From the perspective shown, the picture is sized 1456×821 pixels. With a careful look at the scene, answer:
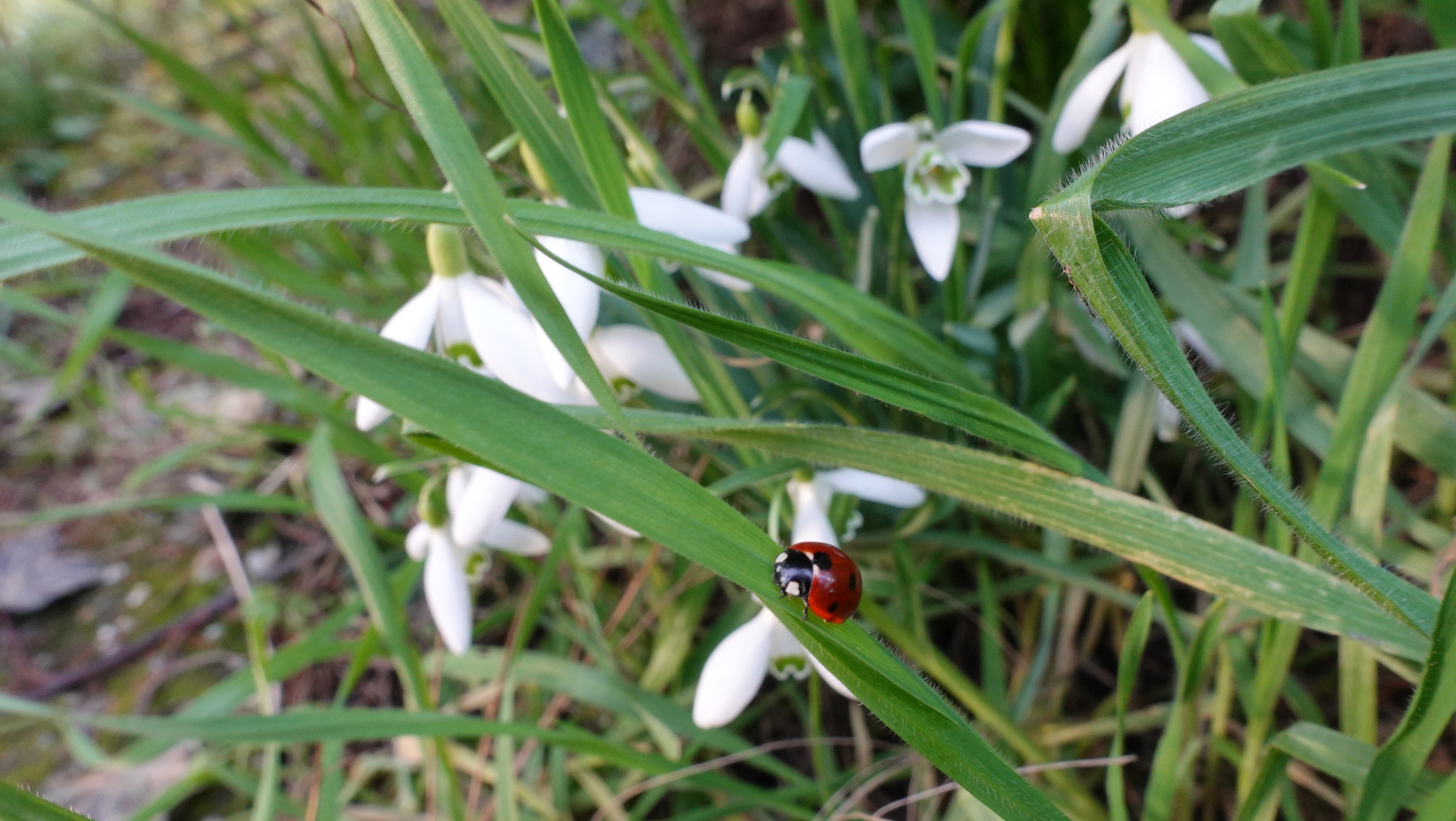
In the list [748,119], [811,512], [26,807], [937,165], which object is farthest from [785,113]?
[26,807]

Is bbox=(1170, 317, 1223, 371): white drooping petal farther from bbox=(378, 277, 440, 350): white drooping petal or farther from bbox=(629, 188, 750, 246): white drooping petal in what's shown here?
bbox=(378, 277, 440, 350): white drooping petal

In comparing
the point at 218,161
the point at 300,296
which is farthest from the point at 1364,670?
the point at 218,161

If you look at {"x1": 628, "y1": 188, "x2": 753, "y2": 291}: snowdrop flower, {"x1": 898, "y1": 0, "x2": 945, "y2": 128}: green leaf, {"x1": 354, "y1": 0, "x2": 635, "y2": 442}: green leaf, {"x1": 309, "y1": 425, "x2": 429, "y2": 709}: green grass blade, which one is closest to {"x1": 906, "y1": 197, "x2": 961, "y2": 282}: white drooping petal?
{"x1": 898, "y1": 0, "x2": 945, "y2": 128}: green leaf

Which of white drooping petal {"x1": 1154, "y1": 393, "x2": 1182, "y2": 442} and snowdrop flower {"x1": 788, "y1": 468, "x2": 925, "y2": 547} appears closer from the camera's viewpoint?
snowdrop flower {"x1": 788, "y1": 468, "x2": 925, "y2": 547}

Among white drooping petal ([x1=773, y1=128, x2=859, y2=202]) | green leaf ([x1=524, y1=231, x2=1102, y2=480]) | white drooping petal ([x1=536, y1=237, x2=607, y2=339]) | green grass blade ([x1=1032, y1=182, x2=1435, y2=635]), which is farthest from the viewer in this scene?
white drooping petal ([x1=773, y1=128, x2=859, y2=202])

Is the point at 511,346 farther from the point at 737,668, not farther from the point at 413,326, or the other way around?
the point at 737,668

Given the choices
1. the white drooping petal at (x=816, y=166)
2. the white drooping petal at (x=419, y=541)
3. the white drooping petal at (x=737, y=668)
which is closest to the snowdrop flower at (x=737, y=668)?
the white drooping petal at (x=737, y=668)
